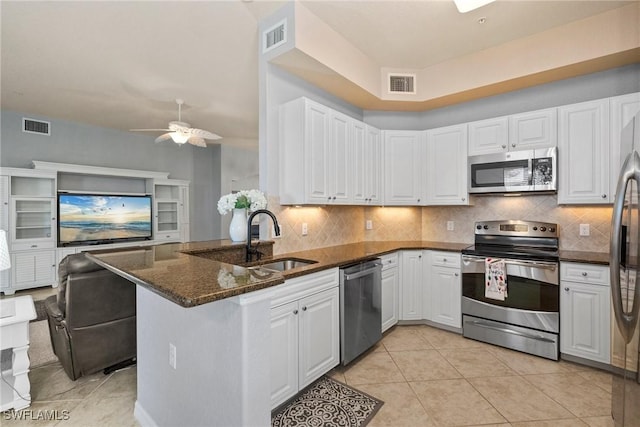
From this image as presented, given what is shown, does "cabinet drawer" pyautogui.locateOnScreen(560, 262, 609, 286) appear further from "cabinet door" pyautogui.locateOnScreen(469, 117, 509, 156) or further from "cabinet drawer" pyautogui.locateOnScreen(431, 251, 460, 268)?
"cabinet door" pyautogui.locateOnScreen(469, 117, 509, 156)

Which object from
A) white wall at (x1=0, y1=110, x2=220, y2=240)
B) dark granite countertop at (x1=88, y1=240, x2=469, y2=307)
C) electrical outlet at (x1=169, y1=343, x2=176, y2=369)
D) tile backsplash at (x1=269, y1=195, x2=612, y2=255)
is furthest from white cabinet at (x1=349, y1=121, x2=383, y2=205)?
white wall at (x1=0, y1=110, x2=220, y2=240)

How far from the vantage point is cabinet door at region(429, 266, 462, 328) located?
3.15m

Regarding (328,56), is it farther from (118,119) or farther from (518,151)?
(118,119)

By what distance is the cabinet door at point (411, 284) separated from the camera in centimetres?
335

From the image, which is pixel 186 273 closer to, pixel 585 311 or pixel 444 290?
pixel 444 290

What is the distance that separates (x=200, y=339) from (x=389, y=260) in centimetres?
218

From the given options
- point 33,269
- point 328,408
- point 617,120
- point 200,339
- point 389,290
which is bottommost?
point 328,408

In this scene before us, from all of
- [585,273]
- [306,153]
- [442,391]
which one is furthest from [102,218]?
[585,273]

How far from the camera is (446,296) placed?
3.23m

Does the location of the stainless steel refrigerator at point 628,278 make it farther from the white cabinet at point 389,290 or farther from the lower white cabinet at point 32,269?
the lower white cabinet at point 32,269

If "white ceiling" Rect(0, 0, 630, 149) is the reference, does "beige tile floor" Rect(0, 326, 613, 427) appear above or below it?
below

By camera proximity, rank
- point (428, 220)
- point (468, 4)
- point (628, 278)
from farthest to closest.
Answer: point (428, 220) → point (468, 4) → point (628, 278)

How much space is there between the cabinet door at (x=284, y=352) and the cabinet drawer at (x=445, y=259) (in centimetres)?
194

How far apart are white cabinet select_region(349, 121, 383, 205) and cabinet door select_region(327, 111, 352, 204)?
10 cm
